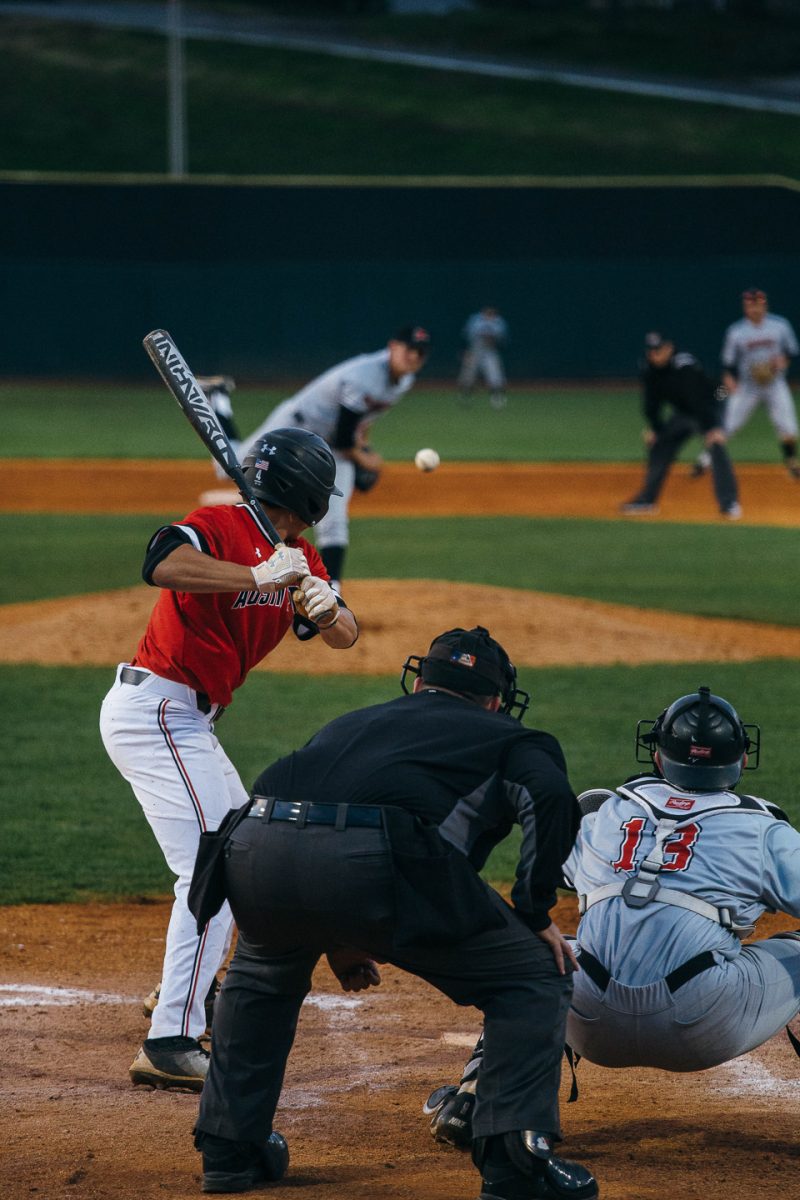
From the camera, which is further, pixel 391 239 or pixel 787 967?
pixel 391 239

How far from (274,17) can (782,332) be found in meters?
47.0

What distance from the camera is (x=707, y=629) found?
12203mm

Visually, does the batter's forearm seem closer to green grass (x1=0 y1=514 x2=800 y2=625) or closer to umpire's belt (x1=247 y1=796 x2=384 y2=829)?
umpire's belt (x1=247 y1=796 x2=384 y2=829)

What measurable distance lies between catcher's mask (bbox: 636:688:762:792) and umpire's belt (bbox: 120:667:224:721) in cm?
136

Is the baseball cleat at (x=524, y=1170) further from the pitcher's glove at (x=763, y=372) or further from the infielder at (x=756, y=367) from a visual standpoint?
the pitcher's glove at (x=763, y=372)

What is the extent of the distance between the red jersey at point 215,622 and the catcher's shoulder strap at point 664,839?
1195 mm

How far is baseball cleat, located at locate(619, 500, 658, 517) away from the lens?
1903 cm

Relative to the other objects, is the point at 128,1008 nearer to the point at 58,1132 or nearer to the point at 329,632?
the point at 58,1132

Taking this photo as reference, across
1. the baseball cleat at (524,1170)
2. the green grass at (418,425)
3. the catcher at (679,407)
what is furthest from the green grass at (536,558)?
the baseball cleat at (524,1170)

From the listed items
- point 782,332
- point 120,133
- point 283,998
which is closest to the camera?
point 283,998

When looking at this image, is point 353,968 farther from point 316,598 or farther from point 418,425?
point 418,425

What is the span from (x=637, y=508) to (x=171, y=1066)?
1528cm

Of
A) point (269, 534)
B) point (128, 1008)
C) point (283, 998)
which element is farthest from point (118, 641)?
point (283, 998)

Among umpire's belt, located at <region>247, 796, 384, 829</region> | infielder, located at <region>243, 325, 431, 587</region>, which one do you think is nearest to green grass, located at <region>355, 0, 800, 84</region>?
infielder, located at <region>243, 325, 431, 587</region>
